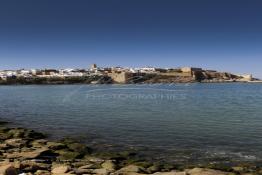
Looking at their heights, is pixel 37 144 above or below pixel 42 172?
below

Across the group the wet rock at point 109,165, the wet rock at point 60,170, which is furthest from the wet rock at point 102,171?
the wet rock at point 60,170

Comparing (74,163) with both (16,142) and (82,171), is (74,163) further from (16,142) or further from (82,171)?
(16,142)

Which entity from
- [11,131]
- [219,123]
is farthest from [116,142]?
[219,123]

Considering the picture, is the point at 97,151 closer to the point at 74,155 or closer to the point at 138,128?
the point at 74,155

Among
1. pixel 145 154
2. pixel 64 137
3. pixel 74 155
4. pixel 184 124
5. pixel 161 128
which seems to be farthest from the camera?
pixel 184 124

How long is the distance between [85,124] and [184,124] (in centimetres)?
737

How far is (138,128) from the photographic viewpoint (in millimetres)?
24938

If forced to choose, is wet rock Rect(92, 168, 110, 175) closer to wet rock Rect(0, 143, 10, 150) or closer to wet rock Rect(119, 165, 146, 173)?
wet rock Rect(119, 165, 146, 173)

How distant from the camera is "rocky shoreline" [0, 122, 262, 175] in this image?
39.6ft

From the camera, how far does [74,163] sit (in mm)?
14172

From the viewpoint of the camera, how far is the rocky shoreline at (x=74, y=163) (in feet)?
39.6

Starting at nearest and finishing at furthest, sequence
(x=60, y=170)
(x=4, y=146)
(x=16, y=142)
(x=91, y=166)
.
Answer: (x=60, y=170) → (x=91, y=166) → (x=4, y=146) → (x=16, y=142)

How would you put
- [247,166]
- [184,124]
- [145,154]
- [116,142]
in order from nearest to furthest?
[247,166] → [145,154] → [116,142] → [184,124]

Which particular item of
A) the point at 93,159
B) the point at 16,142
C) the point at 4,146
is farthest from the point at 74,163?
the point at 16,142
